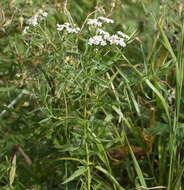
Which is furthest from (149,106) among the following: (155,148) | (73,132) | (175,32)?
(73,132)

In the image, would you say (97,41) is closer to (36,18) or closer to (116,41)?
(116,41)

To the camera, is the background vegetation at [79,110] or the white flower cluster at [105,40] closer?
the white flower cluster at [105,40]

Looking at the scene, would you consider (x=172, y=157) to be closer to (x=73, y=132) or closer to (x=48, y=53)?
(x=73, y=132)

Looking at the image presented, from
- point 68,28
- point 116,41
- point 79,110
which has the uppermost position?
point 68,28

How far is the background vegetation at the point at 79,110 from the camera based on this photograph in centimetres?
198

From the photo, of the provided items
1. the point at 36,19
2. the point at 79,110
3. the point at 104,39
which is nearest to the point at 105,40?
the point at 104,39

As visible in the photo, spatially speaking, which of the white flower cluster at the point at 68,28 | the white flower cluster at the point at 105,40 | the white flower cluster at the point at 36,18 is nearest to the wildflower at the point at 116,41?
the white flower cluster at the point at 105,40

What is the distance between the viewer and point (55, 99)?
2.07 m

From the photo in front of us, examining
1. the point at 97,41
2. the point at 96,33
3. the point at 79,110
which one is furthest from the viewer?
the point at 79,110

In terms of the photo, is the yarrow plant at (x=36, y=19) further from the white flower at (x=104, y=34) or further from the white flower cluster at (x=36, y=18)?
the white flower at (x=104, y=34)

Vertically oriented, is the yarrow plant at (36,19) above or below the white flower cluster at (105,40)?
above

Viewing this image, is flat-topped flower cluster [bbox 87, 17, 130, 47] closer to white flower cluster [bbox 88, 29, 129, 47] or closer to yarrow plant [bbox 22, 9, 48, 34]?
white flower cluster [bbox 88, 29, 129, 47]

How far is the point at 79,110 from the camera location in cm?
216

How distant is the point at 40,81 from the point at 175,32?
3.53ft
